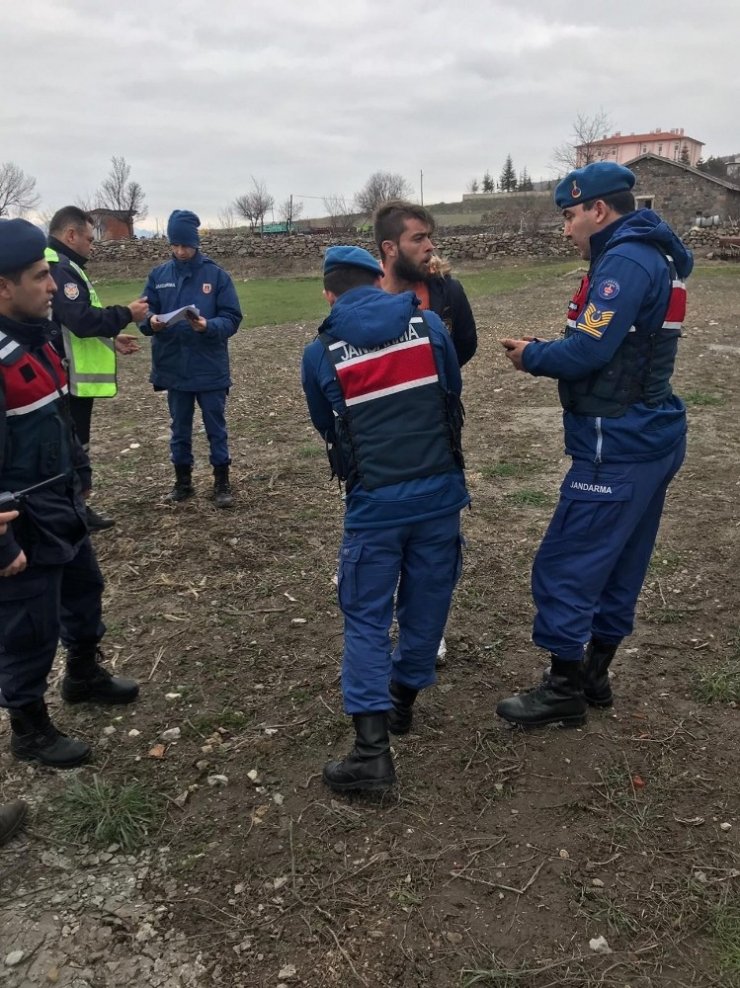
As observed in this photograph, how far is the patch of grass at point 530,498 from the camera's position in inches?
236

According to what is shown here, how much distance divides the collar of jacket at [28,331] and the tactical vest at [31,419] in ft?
0.18

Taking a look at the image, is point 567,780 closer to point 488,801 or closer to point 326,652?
point 488,801

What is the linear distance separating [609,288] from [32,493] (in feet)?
8.25

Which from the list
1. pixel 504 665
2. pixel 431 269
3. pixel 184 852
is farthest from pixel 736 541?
pixel 184 852

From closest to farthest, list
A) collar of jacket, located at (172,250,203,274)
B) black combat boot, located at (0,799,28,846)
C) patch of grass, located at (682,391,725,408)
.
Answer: black combat boot, located at (0,799,28,846) < collar of jacket, located at (172,250,203,274) < patch of grass, located at (682,391,725,408)

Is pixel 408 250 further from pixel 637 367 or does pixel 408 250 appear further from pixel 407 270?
pixel 637 367

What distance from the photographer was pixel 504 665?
12.9ft

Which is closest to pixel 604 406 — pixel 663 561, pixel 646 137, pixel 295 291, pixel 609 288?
pixel 609 288

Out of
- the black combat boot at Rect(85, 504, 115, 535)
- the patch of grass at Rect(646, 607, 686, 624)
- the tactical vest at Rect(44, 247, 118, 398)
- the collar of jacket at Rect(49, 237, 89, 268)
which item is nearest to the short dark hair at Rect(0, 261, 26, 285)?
the tactical vest at Rect(44, 247, 118, 398)

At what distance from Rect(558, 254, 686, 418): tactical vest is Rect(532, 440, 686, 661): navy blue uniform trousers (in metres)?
0.26

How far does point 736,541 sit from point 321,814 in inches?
149

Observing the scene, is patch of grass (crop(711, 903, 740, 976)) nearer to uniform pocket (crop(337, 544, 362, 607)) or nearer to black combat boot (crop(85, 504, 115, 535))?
uniform pocket (crop(337, 544, 362, 607))

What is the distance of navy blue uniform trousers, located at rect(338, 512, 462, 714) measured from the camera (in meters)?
2.97

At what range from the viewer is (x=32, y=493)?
303 cm
